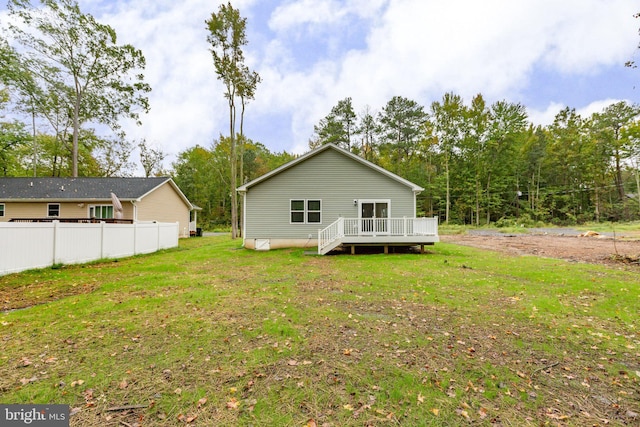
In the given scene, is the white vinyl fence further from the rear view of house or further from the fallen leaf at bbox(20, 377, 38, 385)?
the fallen leaf at bbox(20, 377, 38, 385)

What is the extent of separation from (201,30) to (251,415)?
23045 mm

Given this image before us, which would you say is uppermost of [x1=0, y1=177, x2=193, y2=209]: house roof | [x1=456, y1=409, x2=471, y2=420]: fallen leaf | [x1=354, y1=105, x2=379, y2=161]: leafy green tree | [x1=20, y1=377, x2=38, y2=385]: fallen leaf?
[x1=354, y1=105, x2=379, y2=161]: leafy green tree

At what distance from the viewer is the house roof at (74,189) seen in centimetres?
1806

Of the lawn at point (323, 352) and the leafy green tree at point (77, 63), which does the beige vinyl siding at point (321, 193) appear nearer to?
the lawn at point (323, 352)

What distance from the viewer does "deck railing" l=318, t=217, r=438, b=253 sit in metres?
12.4

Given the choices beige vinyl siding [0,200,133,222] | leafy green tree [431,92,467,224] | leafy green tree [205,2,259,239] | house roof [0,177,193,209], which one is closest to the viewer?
house roof [0,177,193,209]

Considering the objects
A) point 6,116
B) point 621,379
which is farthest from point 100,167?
point 621,379

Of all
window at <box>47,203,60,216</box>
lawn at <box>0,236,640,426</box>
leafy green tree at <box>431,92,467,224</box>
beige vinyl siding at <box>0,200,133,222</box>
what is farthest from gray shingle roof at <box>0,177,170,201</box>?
leafy green tree at <box>431,92,467,224</box>

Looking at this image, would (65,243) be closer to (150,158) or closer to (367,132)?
(150,158)

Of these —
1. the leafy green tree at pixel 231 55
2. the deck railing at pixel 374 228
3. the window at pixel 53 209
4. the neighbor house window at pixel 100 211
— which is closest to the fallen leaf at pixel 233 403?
the deck railing at pixel 374 228

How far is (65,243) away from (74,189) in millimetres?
13398

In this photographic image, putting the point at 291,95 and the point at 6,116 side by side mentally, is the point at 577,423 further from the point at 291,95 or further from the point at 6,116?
the point at 6,116

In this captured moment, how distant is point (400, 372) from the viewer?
3096 mm

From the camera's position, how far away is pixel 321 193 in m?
14.2
